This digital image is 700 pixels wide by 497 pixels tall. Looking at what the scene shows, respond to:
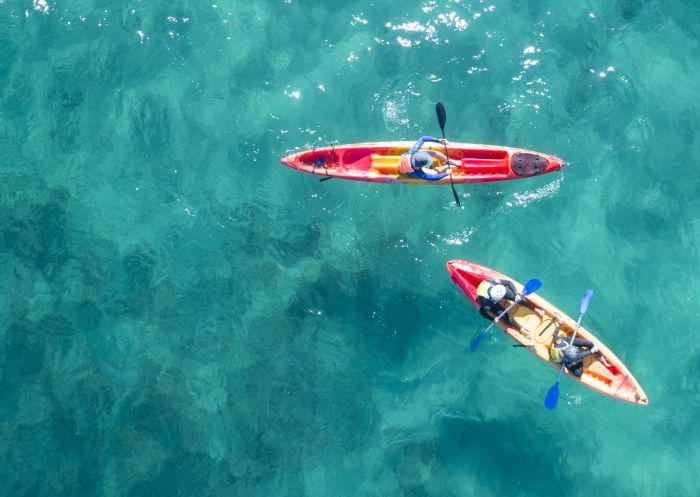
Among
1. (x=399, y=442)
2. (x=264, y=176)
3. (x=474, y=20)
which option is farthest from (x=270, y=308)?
(x=474, y=20)

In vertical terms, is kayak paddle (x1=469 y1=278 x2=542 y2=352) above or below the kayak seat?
below

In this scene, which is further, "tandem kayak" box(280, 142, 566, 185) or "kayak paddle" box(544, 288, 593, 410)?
"tandem kayak" box(280, 142, 566, 185)

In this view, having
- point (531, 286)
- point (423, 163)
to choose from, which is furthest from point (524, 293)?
point (423, 163)

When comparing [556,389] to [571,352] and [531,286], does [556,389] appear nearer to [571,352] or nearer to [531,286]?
[571,352]

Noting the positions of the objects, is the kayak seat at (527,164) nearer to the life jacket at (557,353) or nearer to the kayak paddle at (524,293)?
the kayak paddle at (524,293)

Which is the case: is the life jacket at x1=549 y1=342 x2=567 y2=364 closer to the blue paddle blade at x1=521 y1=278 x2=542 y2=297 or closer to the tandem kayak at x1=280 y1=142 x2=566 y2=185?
the blue paddle blade at x1=521 y1=278 x2=542 y2=297

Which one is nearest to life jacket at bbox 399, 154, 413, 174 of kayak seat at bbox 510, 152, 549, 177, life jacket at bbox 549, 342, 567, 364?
kayak seat at bbox 510, 152, 549, 177

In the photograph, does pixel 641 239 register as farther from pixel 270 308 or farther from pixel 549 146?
pixel 270 308
